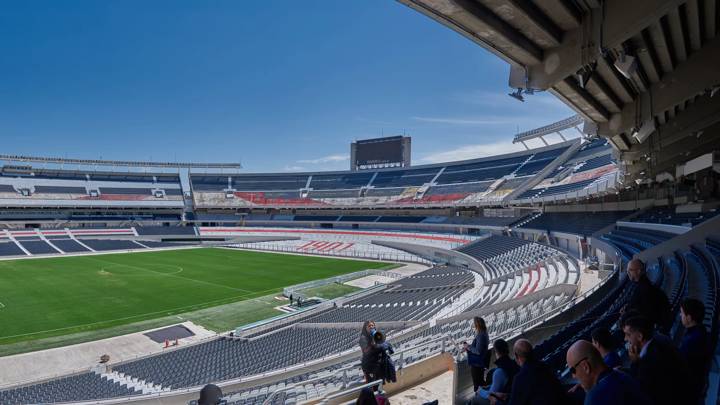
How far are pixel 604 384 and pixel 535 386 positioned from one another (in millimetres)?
936

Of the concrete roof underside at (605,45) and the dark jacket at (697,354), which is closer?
the dark jacket at (697,354)

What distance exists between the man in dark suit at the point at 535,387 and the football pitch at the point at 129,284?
20034 millimetres

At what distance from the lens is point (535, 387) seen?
2.90 meters

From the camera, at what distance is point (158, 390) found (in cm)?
1069

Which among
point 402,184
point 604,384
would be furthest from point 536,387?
point 402,184

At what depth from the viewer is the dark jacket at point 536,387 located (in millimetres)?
2850

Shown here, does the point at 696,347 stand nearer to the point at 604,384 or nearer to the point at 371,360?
the point at 604,384

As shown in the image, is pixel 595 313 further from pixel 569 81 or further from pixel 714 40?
pixel 714 40

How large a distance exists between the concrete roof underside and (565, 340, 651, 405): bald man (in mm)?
3388

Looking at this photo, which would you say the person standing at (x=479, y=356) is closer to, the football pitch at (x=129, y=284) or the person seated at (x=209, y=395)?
the person seated at (x=209, y=395)

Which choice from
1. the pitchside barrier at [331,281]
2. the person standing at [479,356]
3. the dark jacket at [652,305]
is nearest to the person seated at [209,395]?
the person standing at [479,356]

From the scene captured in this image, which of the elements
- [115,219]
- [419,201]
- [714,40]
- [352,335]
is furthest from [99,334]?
[115,219]

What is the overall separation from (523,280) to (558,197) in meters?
11.5

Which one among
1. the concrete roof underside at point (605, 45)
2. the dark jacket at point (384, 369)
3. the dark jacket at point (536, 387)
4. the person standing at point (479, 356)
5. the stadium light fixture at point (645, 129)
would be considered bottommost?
the dark jacket at point (384, 369)
